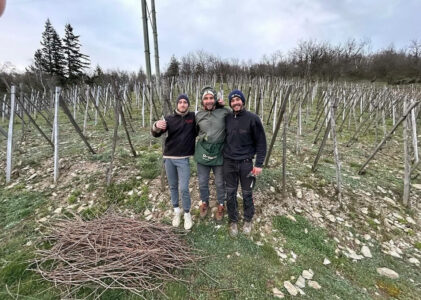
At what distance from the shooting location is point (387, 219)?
3418 millimetres

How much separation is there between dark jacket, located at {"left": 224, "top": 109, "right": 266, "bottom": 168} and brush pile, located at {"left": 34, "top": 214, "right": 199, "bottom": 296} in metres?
1.44

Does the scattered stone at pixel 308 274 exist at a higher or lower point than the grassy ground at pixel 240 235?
lower

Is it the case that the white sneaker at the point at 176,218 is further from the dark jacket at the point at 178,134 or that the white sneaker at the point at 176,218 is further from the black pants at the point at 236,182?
the dark jacket at the point at 178,134

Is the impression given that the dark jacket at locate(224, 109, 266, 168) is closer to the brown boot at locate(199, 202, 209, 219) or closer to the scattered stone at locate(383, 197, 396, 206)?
the brown boot at locate(199, 202, 209, 219)

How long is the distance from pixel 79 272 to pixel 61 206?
1787 mm

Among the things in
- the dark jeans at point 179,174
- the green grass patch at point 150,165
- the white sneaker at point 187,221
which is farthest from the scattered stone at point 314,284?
the green grass patch at point 150,165

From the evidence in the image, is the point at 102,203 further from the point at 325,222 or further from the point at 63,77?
the point at 63,77

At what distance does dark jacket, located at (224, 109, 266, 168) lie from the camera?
2637mm

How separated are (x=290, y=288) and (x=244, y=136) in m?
1.82

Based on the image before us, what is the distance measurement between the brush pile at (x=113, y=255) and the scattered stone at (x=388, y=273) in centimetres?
234

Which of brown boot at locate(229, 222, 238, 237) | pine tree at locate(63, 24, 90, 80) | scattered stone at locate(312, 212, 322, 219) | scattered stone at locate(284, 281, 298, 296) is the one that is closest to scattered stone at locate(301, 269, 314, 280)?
scattered stone at locate(284, 281, 298, 296)

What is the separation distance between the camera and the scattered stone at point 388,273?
250 centimetres

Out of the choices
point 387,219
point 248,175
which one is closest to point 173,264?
point 248,175

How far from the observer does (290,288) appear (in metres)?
2.24
